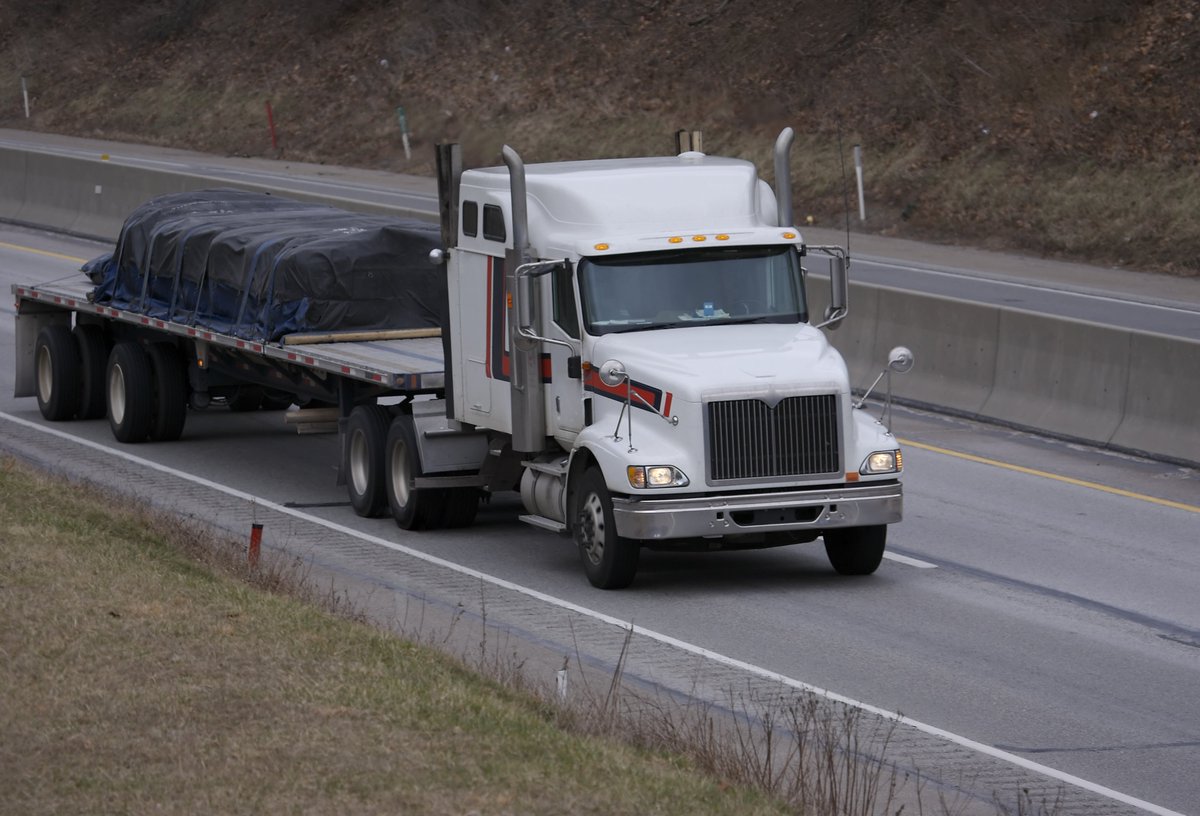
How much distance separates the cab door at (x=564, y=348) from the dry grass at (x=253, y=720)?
3018 mm

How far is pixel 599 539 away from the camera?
13.0m

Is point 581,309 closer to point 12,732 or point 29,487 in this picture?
point 29,487

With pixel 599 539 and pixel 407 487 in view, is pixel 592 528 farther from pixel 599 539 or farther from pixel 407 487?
pixel 407 487

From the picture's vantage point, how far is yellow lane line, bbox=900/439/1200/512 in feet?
53.0

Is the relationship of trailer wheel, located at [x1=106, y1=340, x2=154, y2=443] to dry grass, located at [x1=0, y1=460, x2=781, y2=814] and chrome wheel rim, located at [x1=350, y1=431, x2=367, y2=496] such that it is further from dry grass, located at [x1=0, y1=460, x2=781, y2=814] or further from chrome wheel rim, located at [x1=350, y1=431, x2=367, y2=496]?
dry grass, located at [x1=0, y1=460, x2=781, y2=814]

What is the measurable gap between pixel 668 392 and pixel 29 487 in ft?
16.9

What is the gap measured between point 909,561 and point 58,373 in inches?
Result: 398

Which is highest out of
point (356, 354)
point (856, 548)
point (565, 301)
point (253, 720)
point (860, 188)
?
point (860, 188)

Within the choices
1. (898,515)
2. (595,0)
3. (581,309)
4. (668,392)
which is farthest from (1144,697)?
(595,0)

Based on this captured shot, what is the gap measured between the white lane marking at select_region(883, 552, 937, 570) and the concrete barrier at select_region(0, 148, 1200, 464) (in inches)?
190

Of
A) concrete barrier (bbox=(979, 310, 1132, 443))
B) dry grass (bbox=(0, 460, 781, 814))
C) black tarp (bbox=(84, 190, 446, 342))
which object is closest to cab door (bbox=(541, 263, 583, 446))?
black tarp (bbox=(84, 190, 446, 342))

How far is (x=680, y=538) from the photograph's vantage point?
41.1 ft

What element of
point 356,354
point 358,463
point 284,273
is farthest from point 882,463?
point 284,273

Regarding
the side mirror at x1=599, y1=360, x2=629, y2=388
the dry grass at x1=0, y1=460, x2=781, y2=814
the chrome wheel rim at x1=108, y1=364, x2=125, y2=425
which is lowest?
the dry grass at x1=0, y1=460, x2=781, y2=814
